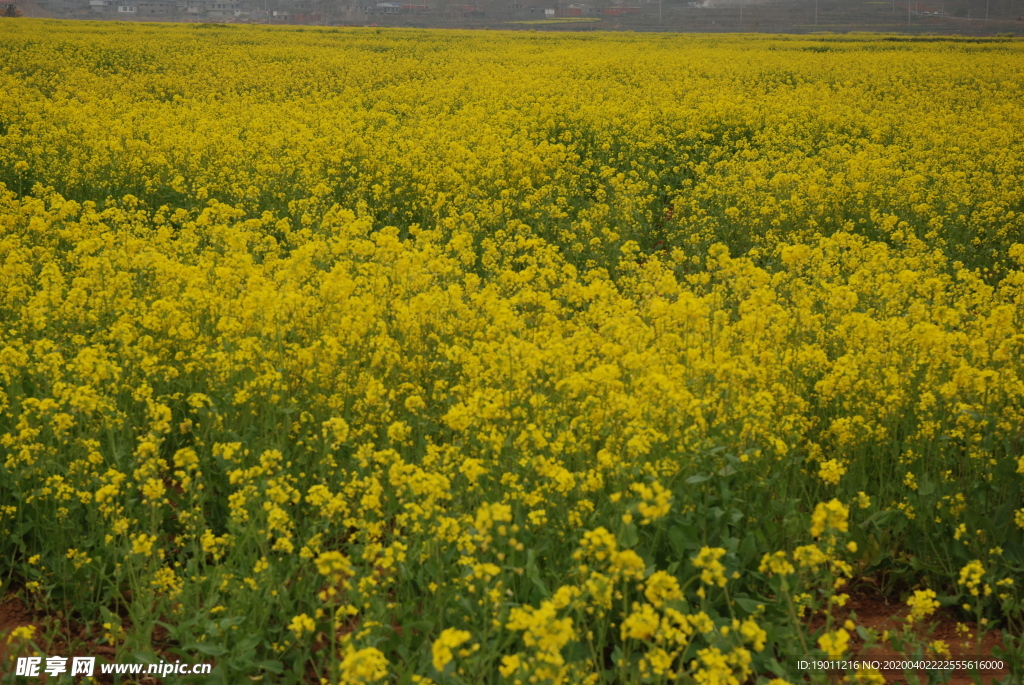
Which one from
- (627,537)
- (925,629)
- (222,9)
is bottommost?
(925,629)

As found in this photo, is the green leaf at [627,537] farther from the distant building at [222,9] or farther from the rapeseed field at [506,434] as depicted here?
the distant building at [222,9]

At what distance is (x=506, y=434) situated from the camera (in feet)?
14.2

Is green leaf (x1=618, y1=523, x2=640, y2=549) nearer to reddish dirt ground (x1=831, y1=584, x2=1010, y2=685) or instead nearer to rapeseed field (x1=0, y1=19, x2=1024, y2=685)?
rapeseed field (x1=0, y1=19, x2=1024, y2=685)

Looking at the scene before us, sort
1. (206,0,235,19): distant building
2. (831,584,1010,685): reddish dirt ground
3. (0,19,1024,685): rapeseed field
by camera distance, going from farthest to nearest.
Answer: (206,0,235,19): distant building, (831,584,1010,685): reddish dirt ground, (0,19,1024,685): rapeseed field

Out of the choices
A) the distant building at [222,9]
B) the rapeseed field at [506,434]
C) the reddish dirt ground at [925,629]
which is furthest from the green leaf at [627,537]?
the distant building at [222,9]

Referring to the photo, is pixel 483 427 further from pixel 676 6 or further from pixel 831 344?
pixel 676 6

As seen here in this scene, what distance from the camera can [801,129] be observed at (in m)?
13.2

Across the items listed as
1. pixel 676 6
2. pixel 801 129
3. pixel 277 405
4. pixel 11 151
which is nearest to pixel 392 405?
pixel 277 405

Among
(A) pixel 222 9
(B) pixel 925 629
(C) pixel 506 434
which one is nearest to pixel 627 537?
(C) pixel 506 434

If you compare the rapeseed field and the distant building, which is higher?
the distant building

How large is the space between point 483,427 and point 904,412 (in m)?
2.23

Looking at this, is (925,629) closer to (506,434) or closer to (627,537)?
(627,537)

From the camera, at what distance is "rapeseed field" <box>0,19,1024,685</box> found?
3.15m

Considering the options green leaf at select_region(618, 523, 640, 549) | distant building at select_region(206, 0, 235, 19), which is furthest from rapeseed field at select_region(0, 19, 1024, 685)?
distant building at select_region(206, 0, 235, 19)
